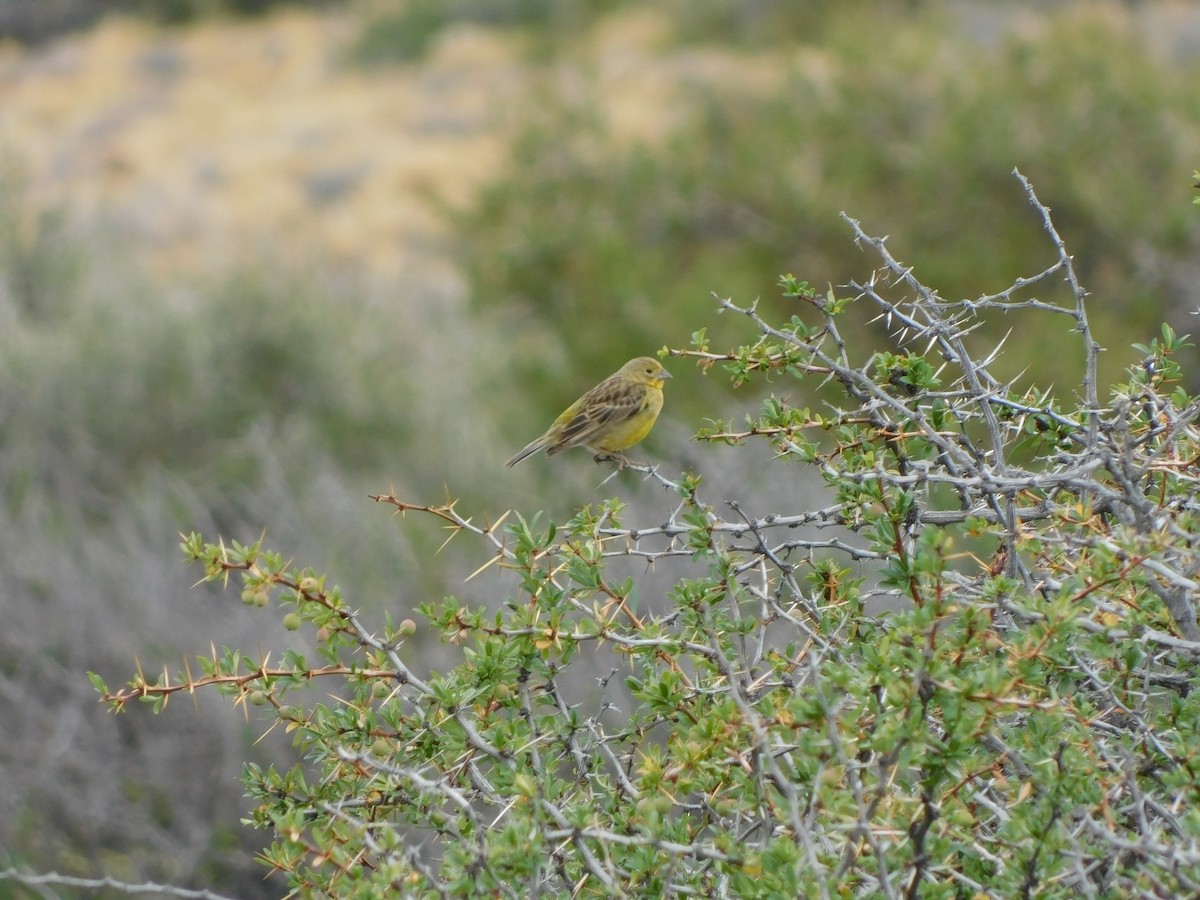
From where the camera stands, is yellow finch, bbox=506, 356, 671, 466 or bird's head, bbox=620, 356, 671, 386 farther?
bird's head, bbox=620, 356, 671, 386

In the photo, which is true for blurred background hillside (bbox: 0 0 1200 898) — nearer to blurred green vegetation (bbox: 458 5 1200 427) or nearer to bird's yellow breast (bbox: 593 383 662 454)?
blurred green vegetation (bbox: 458 5 1200 427)

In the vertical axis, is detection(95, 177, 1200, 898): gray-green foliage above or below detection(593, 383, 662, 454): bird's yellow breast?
above

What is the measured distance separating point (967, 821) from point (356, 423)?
8.83 metres

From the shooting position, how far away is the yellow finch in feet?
19.8

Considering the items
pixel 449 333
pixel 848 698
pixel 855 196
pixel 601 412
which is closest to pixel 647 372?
pixel 601 412

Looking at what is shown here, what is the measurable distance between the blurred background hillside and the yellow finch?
1001 millimetres

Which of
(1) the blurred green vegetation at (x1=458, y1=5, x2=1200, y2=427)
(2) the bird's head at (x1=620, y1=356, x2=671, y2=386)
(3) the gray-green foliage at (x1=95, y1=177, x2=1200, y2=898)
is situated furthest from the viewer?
(1) the blurred green vegetation at (x1=458, y1=5, x2=1200, y2=427)

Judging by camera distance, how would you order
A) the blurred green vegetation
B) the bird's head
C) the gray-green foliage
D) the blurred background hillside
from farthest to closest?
the blurred green vegetation
the blurred background hillside
the bird's head
the gray-green foliage

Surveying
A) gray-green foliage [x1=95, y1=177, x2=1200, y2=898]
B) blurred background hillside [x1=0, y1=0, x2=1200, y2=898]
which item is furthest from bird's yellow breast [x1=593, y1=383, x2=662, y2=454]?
gray-green foliage [x1=95, y1=177, x2=1200, y2=898]

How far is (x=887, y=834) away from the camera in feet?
6.82

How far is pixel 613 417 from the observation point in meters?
6.06

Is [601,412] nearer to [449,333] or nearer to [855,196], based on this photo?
[855,196]

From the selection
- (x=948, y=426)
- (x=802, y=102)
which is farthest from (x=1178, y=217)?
(x=948, y=426)

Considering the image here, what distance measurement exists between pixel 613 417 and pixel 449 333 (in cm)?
727
